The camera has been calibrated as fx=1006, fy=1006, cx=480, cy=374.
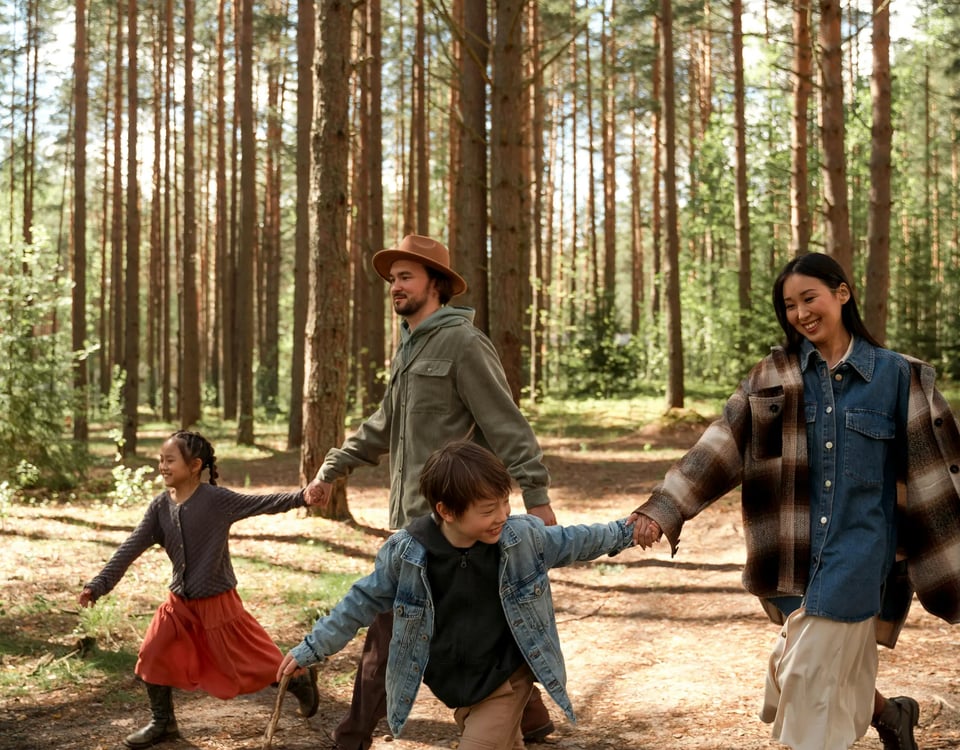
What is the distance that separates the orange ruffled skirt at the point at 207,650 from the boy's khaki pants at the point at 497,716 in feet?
6.41

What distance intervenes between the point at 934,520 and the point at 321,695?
373 cm

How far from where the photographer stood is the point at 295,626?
7.42 meters

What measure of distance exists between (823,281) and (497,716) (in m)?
1.97

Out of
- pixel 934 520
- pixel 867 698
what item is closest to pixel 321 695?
pixel 867 698

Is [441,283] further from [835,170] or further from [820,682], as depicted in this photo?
[835,170]

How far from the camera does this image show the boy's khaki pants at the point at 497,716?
3.32 meters

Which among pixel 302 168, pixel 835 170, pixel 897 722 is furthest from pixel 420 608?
pixel 302 168

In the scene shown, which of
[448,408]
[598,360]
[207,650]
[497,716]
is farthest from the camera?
[598,360]

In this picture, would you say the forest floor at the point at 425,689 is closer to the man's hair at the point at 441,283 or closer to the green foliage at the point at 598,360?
the man's hair at the point at 441,283

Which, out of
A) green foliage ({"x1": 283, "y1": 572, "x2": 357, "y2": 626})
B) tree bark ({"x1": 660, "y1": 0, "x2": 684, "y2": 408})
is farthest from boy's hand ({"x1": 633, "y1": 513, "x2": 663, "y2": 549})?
tree bark ({"x1": 660, "y1": 0, "x2": 684, "y2": 408})

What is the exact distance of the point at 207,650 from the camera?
198 inches

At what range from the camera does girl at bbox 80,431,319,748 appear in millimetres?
4922

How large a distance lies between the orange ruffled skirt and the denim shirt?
9.27 ft

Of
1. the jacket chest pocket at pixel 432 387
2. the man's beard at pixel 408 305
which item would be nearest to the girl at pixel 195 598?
the jacket chest pocket at pixel 432 387
